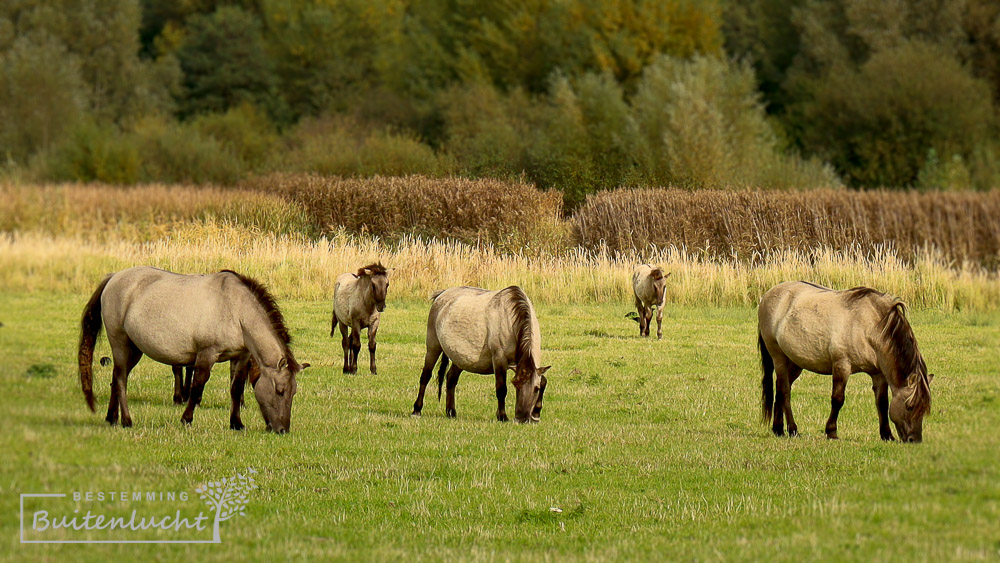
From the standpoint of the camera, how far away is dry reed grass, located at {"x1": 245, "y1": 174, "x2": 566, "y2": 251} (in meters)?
34.4

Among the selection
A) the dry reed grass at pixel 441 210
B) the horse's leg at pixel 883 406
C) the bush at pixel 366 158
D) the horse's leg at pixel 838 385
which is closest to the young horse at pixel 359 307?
the horse's leg at pixel 838 385

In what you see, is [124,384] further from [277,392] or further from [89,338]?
[277,392]

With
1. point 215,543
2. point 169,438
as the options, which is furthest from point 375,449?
point 215,543

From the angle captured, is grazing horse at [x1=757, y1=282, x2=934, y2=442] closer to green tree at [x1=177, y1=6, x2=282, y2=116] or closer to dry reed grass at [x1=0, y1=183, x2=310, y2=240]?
dry reed grass at [x1=0, y1=183, x2=310, y2=240]

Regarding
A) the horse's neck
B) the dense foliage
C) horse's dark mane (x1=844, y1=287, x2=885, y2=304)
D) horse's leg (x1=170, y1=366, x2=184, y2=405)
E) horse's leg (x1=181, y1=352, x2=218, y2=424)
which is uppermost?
the dense foliage

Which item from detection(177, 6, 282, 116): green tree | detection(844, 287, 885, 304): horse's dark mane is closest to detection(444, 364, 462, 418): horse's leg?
detection(844, 287, 885, 304): horse's dark mane

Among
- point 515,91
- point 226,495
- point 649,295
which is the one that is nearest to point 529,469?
point 226,495

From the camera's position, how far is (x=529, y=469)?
11.1 metres

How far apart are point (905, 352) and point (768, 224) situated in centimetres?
2250

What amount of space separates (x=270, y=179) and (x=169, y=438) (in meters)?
34.3

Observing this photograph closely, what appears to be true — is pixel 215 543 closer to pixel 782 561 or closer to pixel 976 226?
pixel 782 561

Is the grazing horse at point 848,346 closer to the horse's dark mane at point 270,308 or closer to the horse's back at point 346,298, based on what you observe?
the horse's dark mane at point 270,308

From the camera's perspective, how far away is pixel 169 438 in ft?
37.9

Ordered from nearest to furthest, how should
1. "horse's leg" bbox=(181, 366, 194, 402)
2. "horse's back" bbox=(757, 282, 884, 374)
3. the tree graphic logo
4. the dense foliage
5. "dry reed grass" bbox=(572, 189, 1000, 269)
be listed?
1. the tree graphic logo
2. "horse's back" bbox=(757, 282, 884, 374)
3. "horse's leg" bbox=(181, 366, 194, 402)
4. "dry reed grass" bbox=(572, 189, 1000, 269)
5. the dense foliage
